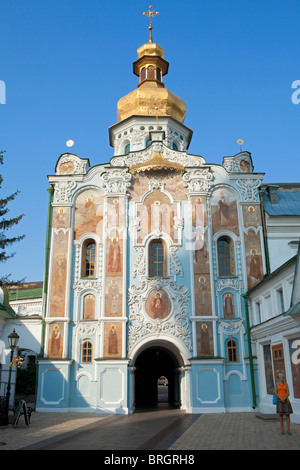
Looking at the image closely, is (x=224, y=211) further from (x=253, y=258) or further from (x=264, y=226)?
(x=253, y=258)

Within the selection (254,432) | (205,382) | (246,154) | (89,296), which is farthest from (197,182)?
(254,432)

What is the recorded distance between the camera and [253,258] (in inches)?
776

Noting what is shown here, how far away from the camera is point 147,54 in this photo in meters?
28.7

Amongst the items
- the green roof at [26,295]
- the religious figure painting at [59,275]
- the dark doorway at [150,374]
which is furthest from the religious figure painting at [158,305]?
the green roof at [26,295]

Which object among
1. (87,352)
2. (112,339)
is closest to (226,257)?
(112,339)

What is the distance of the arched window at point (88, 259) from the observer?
20.1 metres

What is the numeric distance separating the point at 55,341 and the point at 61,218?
5579mm

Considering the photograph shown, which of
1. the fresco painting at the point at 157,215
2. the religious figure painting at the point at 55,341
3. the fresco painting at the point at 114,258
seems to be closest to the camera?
the religious figure painting at the point at 55,341

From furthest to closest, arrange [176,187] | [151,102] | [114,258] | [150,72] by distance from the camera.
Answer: [150,72] < [151,102] < [176,187] < [114,258]

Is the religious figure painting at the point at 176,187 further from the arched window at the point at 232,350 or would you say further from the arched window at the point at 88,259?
the arched window at the point at 232,350

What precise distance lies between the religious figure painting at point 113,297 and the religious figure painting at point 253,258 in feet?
18.8

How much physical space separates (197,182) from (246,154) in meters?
3.00

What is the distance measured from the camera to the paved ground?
10.1 metres
